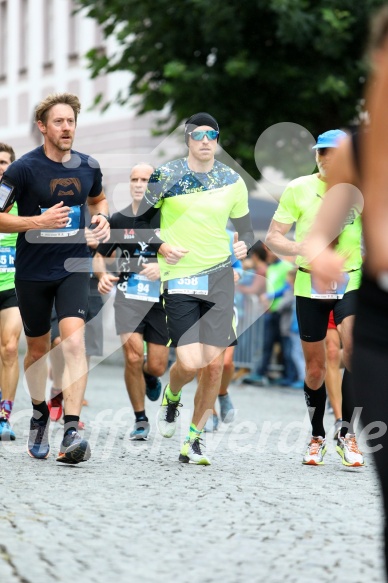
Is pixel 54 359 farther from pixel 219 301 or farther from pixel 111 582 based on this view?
pixel 111 582

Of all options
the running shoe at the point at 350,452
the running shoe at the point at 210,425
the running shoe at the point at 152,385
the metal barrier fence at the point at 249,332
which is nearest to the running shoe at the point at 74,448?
the running shoe at the point at 350,452

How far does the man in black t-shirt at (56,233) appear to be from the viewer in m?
8.33

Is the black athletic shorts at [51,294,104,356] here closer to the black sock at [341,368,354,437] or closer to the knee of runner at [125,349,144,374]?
the knee of runner at [125,349,144,374]

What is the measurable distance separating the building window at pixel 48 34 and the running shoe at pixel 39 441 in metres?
29.2

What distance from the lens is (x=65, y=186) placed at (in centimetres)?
850

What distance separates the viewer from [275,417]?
42.9 feet

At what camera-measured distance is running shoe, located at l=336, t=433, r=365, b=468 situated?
8586 millimetres

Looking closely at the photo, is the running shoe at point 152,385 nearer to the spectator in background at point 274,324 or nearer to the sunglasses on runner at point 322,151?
the sunglasses on runner at point 322,151

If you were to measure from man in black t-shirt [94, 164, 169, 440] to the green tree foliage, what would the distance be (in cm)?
983

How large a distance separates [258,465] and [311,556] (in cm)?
324

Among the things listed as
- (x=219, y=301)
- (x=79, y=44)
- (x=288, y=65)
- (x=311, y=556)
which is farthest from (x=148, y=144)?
(x=311, y=556)

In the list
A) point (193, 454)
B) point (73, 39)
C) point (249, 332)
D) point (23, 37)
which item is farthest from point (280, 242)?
point (23, 37)

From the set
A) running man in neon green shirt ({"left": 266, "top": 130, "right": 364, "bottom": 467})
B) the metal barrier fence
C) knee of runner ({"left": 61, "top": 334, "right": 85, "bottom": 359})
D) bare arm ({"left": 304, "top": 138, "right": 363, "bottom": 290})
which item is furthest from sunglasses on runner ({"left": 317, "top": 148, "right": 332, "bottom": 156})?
the metal barrier fence

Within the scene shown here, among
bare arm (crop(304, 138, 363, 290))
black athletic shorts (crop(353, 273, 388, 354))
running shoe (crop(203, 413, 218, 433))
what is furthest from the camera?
running shoe (crop(203, 413, 218, 433))
